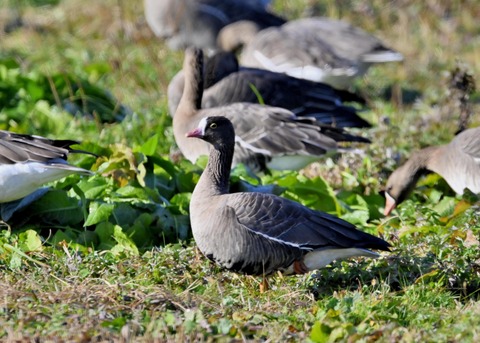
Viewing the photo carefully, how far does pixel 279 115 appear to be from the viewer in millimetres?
8891

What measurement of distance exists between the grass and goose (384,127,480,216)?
20cm

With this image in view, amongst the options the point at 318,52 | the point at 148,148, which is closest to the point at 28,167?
the point at 148,148

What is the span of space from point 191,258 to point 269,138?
247cm

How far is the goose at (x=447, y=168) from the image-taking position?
8.12 m

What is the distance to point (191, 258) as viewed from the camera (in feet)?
21.6

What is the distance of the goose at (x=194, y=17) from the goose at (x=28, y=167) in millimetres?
8303

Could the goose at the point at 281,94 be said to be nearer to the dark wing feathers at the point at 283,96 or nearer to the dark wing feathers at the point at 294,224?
the dark wing feathers at the point at 283,96

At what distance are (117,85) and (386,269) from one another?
657cm

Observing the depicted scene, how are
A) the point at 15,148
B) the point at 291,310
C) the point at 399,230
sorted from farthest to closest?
the point at 399,230 → the point at 15,148 → the point at 291,310

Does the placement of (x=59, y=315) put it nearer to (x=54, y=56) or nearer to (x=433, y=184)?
(x=433, y=184)

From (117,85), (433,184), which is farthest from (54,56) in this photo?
(433,184)

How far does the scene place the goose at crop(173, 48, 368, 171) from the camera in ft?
28.4

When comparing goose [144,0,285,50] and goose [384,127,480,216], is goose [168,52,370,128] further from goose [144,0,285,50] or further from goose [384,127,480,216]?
goose [144,0,285,50]

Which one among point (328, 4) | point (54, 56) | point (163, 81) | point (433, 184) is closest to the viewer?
point (433, 184)
